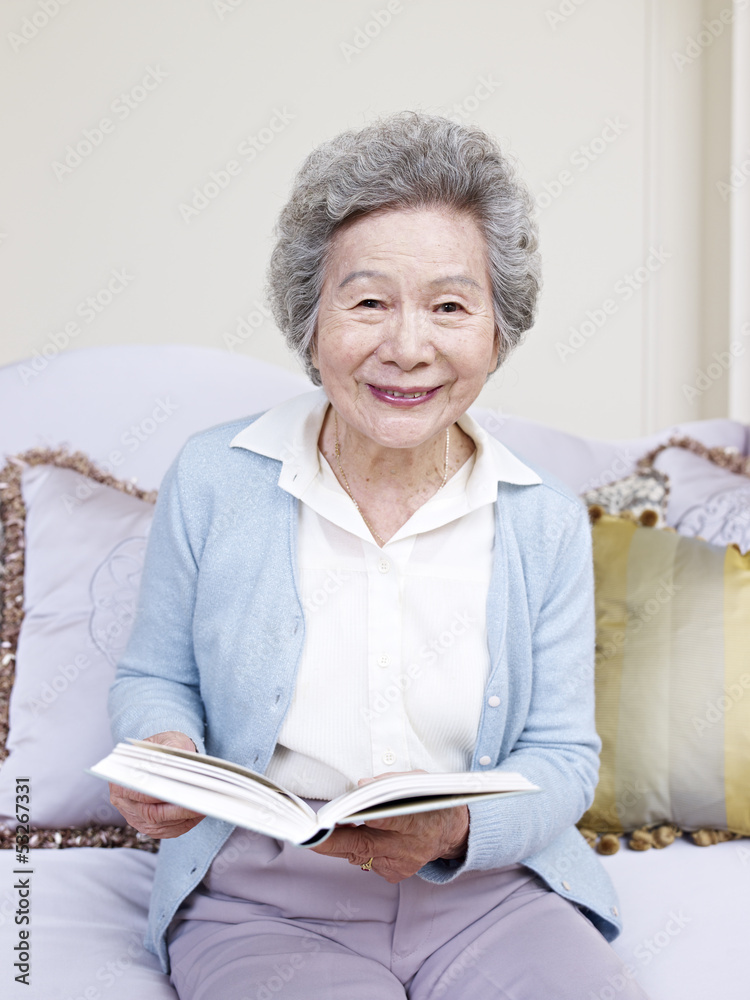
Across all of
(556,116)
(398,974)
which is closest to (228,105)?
(556,116)

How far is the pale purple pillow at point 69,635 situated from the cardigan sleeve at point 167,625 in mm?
307

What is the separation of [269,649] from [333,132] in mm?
1930

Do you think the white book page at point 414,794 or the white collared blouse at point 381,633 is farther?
the white collared blouse at point 381,633

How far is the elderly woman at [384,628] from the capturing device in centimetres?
117

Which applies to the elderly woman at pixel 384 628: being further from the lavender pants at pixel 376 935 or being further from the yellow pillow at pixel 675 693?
the yellow pillow at pixel 675 693

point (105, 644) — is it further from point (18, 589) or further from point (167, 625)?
point (167, 625)

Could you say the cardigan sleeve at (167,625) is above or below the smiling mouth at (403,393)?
below

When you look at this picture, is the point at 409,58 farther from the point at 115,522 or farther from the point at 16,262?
the point at 115,522

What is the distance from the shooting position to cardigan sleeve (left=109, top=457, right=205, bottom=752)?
130 centimetres

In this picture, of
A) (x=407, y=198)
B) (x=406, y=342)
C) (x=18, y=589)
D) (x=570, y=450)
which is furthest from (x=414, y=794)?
(x=570, y=450)

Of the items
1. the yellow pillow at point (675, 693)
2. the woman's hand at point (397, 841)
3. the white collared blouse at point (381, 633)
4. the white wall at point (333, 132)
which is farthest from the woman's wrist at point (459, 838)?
the white wall at point (333, 132)

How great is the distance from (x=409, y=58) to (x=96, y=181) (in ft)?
3.28

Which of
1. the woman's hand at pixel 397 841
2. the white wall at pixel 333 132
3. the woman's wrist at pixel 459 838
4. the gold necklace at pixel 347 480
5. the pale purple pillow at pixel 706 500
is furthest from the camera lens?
the white wall at pixel 333 132

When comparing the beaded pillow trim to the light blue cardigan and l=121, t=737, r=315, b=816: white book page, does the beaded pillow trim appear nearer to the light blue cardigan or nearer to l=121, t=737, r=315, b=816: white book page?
the light blue cardigan
